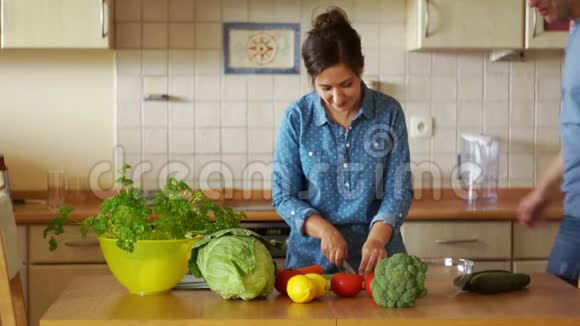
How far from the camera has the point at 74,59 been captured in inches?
157

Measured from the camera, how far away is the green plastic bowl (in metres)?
2.17

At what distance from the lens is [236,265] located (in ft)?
6.73

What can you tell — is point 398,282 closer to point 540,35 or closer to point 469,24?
point 469,24

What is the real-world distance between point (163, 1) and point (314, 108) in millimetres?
1521

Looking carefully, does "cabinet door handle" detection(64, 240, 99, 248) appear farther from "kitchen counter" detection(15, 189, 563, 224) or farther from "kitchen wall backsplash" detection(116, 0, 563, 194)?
Result: "kitchen wall backsplash" detection(116, 0, 563, 194)

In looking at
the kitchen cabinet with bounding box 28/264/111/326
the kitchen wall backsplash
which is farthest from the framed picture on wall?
the kitchen cabinet with bounding box 28/264/111/326

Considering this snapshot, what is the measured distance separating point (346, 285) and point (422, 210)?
4.98 feet

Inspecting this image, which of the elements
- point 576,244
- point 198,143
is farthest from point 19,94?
point 576,244

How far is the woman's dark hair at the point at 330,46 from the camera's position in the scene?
246 cm

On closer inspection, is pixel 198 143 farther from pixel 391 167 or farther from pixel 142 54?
pixel 391 167

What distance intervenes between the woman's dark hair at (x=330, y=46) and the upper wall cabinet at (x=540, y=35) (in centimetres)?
148

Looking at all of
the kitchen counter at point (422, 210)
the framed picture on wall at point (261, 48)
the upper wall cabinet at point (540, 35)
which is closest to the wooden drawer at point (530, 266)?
the kitchen counter at point (422, 210)

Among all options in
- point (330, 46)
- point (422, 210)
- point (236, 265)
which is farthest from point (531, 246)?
point (236, 265)

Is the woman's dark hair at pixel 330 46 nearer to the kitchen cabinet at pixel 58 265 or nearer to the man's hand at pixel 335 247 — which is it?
the man's hand at pixel 335 247
